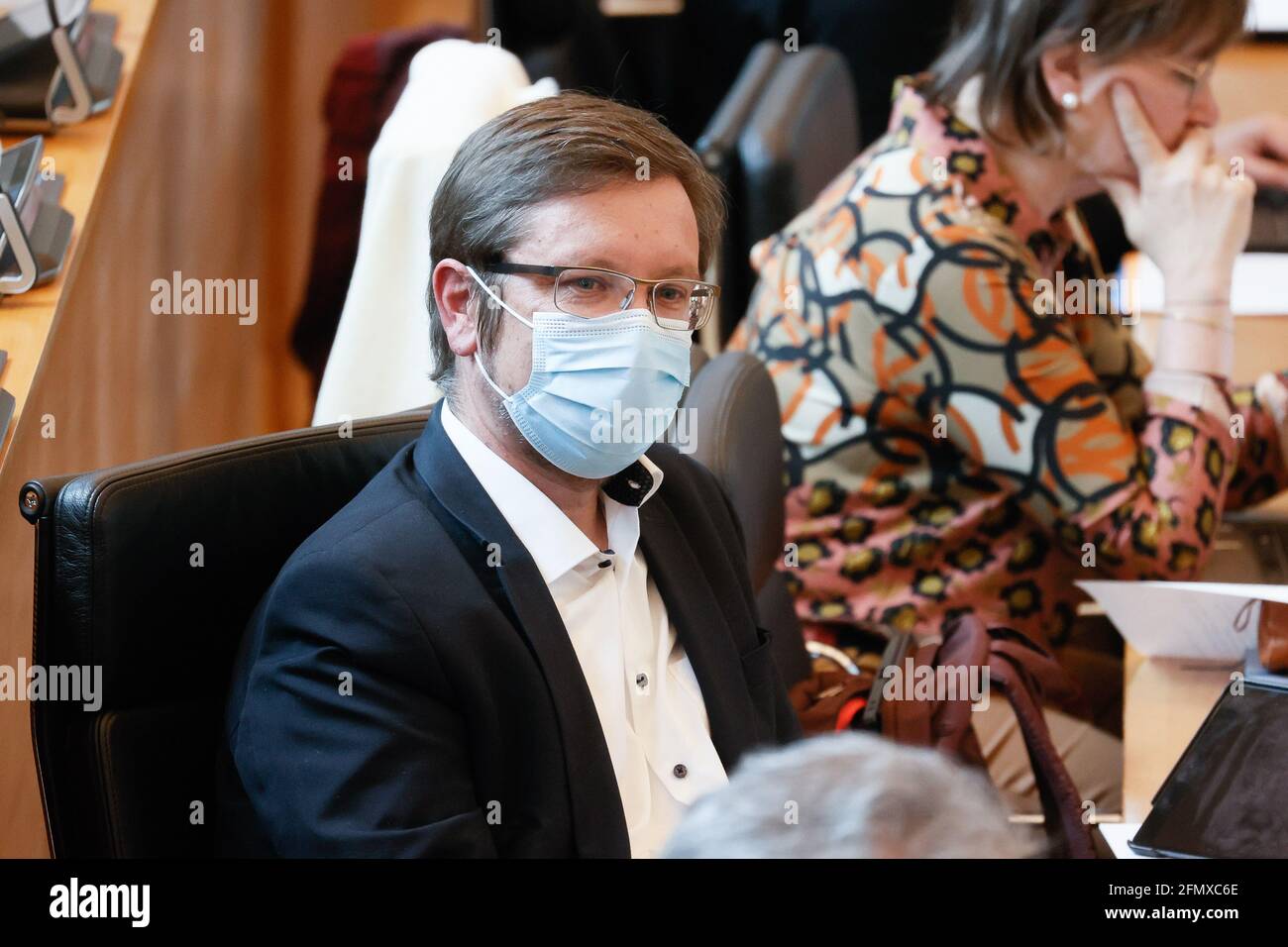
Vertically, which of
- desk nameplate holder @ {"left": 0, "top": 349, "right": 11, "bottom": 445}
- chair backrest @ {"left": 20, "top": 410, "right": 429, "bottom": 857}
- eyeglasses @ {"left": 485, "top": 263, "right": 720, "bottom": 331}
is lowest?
chair backrest @ {"left": 20, "top": 410, "right": 429, "bottom": 857}

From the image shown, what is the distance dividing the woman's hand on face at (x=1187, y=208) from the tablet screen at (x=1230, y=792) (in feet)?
2.60

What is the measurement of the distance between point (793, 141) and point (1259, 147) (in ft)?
2.68

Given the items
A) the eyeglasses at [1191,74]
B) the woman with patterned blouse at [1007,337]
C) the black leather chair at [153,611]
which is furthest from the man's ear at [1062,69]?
the black leather chair at [153,611]

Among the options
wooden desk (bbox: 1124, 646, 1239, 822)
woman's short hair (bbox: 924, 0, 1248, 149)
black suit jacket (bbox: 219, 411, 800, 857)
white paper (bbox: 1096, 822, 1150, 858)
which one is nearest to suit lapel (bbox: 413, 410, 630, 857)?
black suit jacket (bbox: 219, 411, 800, 857)

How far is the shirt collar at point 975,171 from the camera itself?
199 centimetres

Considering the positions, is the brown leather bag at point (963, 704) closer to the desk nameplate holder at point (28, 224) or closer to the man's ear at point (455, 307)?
the man's ear at point (455, 307)

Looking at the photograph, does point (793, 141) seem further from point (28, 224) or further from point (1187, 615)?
point (28, 224)

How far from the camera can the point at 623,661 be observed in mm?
1217

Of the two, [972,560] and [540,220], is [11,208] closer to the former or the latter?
[540,220]

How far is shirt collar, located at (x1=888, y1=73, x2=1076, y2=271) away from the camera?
199cm

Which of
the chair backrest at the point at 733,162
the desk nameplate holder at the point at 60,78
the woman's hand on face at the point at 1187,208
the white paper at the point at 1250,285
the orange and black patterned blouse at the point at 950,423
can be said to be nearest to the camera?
the desk nameplate holder at the point at 60,78

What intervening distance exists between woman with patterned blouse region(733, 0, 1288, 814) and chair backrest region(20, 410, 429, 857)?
3.34 feet

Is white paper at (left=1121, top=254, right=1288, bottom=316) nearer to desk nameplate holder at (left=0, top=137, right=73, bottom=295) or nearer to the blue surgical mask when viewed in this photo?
the blue surgical mask
